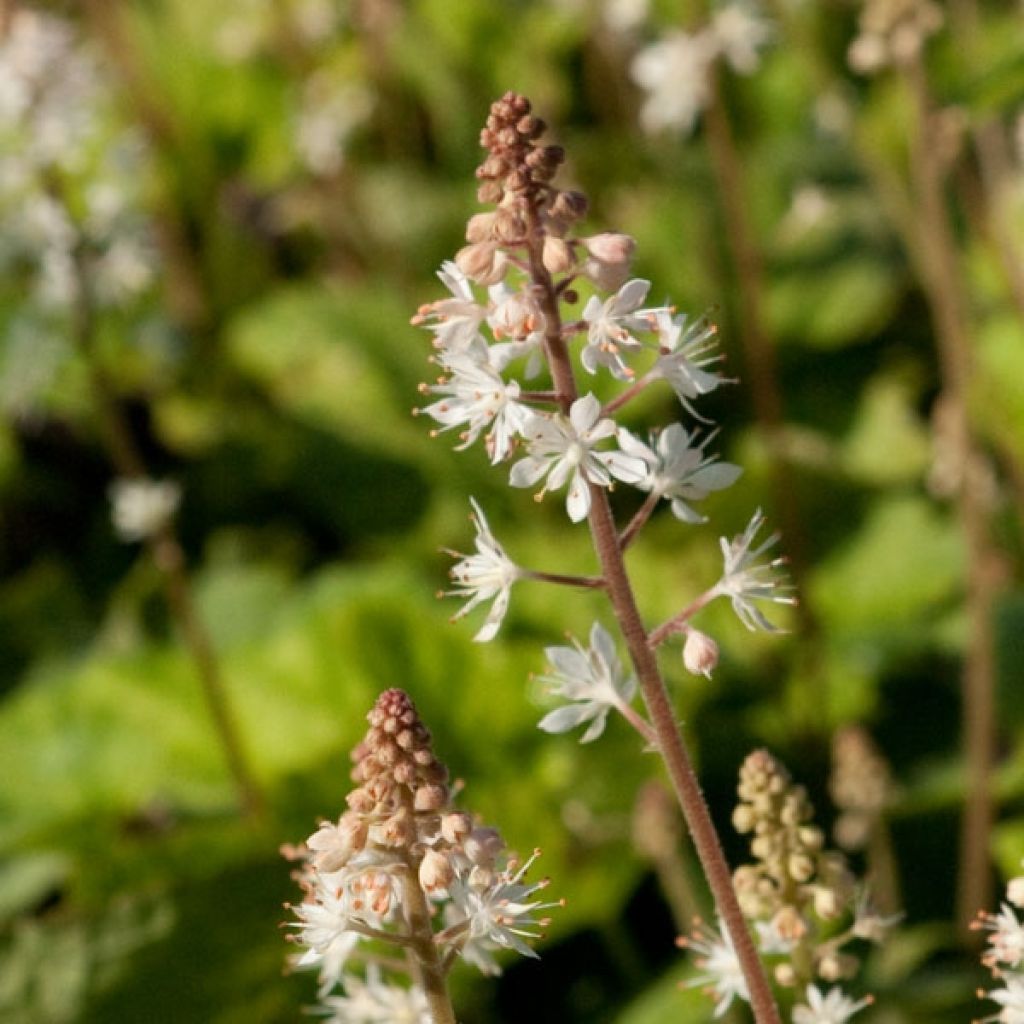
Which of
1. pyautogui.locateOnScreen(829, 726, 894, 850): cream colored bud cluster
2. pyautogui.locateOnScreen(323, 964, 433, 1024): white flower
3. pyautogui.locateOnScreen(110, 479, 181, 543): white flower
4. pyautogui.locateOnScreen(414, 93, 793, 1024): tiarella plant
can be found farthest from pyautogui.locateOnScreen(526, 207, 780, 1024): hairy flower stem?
pyautogui.locateOnScreen(110, 479, 181, 543): white flower

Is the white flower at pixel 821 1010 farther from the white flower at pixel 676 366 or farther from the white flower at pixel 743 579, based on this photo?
the white flower at pixel 676 366

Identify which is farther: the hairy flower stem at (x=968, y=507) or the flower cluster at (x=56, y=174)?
the flower cluster at (x=56, y=174)

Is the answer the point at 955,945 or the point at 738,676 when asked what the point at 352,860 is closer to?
the point at 955,945

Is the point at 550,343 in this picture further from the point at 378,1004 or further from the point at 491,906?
the point at 378,1004

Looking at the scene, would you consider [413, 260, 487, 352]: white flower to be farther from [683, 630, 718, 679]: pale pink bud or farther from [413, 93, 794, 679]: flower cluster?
[683, 630, 718, 679]: pale pink bud

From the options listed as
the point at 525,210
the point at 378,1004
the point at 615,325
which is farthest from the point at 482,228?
the point at 378,1004

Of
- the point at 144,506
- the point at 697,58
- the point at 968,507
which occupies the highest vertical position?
the point at 697,58

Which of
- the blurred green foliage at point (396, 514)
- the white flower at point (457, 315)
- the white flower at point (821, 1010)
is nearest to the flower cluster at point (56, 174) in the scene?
the blurred green foliage at point (396, 514)
